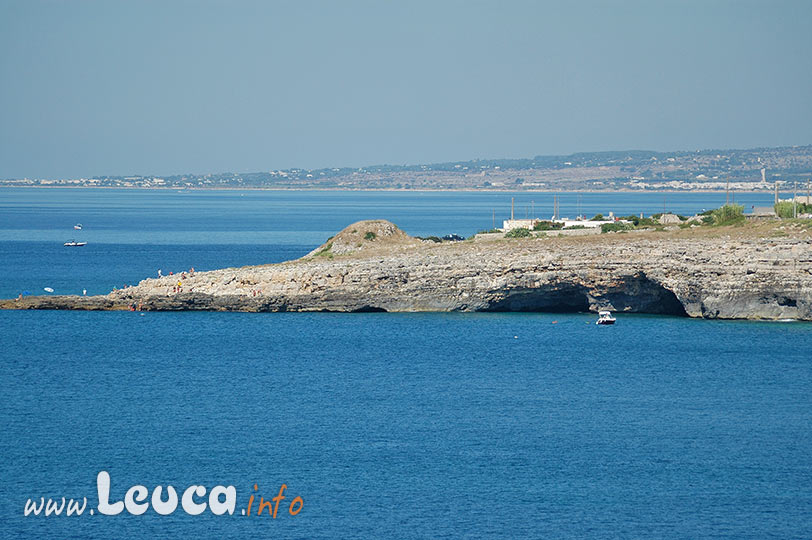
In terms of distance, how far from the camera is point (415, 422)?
3136 cm

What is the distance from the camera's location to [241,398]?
113 feet

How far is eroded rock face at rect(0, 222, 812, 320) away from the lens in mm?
47469

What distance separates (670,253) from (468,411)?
18.8 meters

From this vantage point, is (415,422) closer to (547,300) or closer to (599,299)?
(599,299)

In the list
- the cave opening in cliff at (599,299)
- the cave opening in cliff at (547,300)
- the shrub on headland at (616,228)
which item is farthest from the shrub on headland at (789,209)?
the cave opening in cliff at (547,300)

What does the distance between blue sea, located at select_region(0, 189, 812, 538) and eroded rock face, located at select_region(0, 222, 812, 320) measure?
1.01 metres

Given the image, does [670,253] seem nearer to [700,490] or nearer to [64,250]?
[700,490]

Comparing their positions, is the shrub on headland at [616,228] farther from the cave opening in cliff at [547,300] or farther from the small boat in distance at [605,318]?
the small boat in distance at [605,318]

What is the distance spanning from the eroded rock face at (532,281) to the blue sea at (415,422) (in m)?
1.01

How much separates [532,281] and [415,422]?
1946 centimetres

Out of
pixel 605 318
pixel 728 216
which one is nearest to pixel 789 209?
pixel 728 216

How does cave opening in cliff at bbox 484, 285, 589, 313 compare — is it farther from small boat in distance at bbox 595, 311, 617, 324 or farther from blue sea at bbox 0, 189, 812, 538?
small boat in distance at bbox 595, 311, 617, 324

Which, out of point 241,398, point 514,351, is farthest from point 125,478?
point 514,351

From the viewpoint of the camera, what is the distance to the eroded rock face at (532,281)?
156 ft
